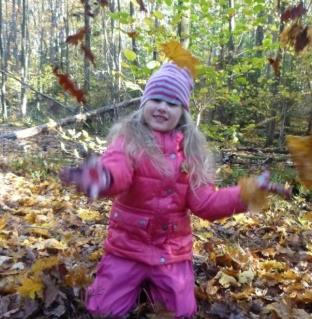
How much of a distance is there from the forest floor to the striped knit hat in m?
1.10

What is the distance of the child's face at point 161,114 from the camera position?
7.75 feet

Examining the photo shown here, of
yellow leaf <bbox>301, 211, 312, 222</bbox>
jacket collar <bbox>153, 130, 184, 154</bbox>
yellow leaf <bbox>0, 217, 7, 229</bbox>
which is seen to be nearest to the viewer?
jacket collar <bbox>153, 130, 184, 154</bbox>

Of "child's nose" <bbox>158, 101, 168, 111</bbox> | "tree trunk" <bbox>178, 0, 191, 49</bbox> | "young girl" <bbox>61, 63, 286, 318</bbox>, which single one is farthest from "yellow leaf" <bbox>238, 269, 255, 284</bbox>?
"tree trunk" <bbox>178, 0, 191, 49</bbox>

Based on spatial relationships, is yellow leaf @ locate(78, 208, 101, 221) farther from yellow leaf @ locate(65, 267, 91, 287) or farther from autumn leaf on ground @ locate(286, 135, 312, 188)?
autumn leaf on ground @ locate(286, 135, 312, 188)

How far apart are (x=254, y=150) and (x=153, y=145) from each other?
31.9ft

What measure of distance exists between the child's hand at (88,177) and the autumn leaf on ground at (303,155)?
2.48ft

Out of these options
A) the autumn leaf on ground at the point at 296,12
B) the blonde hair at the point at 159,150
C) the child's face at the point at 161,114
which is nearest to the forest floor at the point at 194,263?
the blonde hair at the point at 159,150

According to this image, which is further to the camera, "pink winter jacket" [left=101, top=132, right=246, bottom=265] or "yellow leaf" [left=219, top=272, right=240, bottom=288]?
"yellow leaf" [left=219, top=272, right=240, bottom=288]

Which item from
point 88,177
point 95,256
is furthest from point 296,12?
point 95,256

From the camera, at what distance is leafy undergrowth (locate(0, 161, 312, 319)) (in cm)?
233

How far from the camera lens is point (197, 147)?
248 centimetres

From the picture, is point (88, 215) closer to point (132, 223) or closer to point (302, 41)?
point (132, 223)

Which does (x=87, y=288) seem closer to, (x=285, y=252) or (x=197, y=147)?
(x=197, y=147)

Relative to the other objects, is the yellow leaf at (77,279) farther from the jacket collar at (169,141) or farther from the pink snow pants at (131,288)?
the jacket collar at (169,141)
